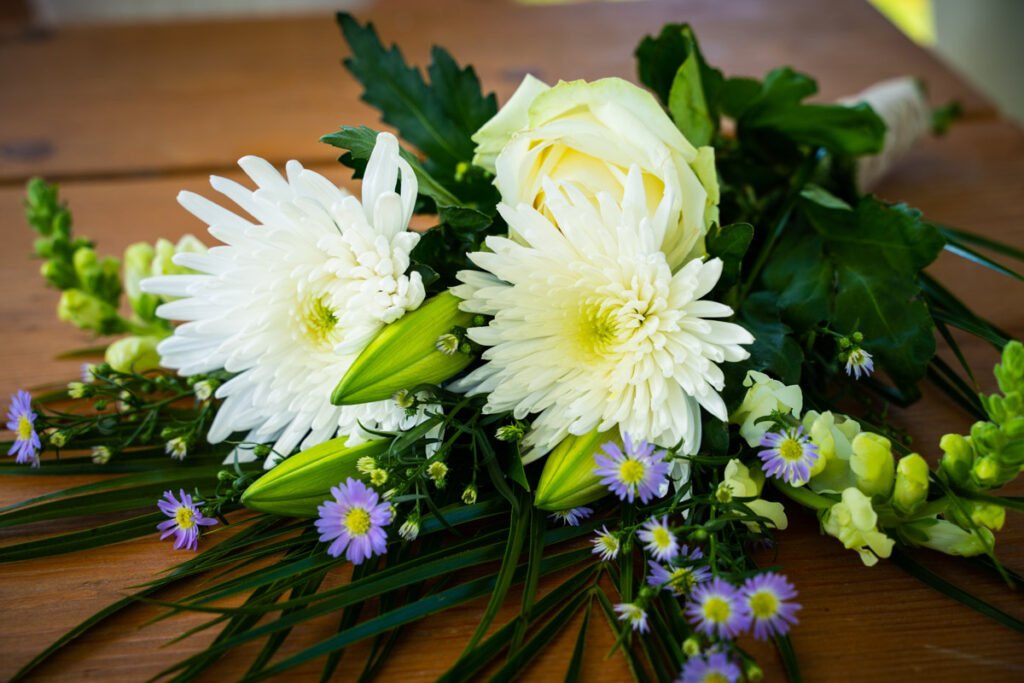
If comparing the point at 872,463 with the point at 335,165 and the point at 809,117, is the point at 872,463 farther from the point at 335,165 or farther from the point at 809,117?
the point at 335,165

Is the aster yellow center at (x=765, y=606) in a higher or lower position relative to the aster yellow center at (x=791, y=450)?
lower

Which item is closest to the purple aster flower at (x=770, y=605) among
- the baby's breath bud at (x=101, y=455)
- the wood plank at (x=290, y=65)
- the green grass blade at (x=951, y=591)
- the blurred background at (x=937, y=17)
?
the green grass blade at (x=951, y=591)

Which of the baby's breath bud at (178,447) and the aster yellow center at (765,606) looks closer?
the aster yellow center at (765,606)

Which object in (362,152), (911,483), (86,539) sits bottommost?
(86,539)

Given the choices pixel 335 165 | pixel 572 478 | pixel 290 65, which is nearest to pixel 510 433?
pixel 572 478

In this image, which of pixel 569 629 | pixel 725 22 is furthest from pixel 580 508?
pixel 725 22

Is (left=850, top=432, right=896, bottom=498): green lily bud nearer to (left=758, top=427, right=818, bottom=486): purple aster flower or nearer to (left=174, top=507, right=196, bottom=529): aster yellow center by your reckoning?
(left=758, top=427, right=818, bottom=486): purple aster flower

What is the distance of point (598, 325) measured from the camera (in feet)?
1.37

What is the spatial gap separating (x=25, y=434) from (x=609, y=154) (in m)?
0.36

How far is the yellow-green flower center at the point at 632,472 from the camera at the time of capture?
15.1 inches

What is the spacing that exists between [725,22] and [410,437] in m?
0.91

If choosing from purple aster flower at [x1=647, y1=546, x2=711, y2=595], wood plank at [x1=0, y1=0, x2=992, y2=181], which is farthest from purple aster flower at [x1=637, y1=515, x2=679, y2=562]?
wood plank at [x1=0, y1=0, x2=992, y2=181]

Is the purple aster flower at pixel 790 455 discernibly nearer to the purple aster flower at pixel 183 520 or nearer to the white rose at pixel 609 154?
the white rose at pixel 609 154

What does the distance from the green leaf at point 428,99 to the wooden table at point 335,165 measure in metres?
0.28
